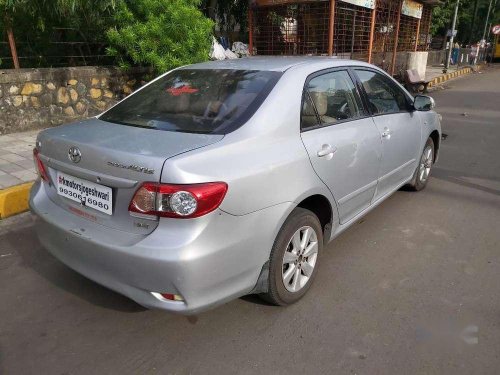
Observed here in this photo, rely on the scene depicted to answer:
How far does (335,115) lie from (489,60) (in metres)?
39.1

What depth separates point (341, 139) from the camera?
9.99 feet

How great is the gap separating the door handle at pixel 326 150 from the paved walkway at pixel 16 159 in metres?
3.48

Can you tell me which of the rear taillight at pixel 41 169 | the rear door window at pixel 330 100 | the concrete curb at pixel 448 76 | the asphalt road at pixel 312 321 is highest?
the rear door window at pixel 330 100

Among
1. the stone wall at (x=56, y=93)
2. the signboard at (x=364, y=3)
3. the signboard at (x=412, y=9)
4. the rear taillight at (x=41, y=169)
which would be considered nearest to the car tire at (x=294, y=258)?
the rear taillight at (x=41, y=169)

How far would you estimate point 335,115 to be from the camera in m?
3.16

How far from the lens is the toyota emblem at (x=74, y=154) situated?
2412mm

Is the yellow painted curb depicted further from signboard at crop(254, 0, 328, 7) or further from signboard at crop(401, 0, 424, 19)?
signboard at crop(401, 0, 424, 19)

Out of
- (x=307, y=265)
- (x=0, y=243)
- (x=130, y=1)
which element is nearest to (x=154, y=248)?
(x=307, y=265)

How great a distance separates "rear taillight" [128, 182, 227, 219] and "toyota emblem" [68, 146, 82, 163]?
0.50 metres

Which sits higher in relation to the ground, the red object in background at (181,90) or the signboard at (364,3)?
the signboard at (364,3)

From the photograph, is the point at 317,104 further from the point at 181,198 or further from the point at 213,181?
the point at 181,198

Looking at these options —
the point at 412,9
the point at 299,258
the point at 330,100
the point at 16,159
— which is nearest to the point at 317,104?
the point at 330,100

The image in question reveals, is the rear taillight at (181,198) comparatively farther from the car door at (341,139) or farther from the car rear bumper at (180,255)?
the car door at (341,139)

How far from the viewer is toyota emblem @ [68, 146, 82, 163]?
241 centimetres
